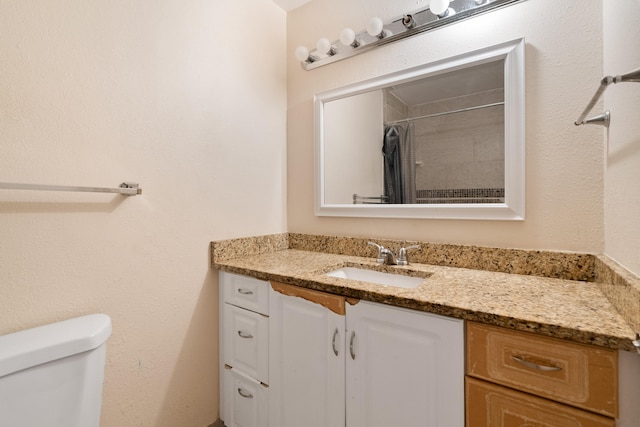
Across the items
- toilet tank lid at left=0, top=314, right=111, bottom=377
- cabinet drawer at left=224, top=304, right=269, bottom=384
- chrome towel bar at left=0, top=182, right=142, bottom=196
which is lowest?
cabinet drawer at left=224, top=304, right=269, bottom=384

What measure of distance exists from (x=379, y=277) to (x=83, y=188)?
1171mm

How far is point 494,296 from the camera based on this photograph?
2.85ft

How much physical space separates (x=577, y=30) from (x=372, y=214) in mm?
1043

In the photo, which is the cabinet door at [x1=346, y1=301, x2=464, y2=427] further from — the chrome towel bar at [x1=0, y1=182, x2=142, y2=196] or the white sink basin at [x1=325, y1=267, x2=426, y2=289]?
the chrome towel bar at [x1=0, y1=182, x2=142, y2=196]

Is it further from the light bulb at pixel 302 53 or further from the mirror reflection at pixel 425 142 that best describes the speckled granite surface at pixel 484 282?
the light bulb at pixel 302 53

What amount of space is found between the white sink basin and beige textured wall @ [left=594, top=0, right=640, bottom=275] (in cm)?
62

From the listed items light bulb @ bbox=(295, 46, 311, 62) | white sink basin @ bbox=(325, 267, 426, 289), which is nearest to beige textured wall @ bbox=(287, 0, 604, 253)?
white sink basin @ bbox=(325, 267, 426, 289)

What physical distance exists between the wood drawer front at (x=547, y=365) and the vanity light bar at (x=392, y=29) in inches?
49.4

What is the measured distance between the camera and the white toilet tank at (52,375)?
74cm

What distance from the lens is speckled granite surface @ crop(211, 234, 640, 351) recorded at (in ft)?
2.27

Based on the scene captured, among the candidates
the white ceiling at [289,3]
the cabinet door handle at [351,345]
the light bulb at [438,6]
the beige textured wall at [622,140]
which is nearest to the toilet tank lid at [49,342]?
the cabinet door handle at [351,345]

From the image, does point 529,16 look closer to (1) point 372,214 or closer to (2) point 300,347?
(1) point 372,214

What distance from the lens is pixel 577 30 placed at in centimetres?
104

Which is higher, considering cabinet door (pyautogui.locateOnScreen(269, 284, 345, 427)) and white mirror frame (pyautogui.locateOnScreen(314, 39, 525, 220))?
white mirror frame (pyautogui.locateOnScreen(314, 39, 525, 220))
